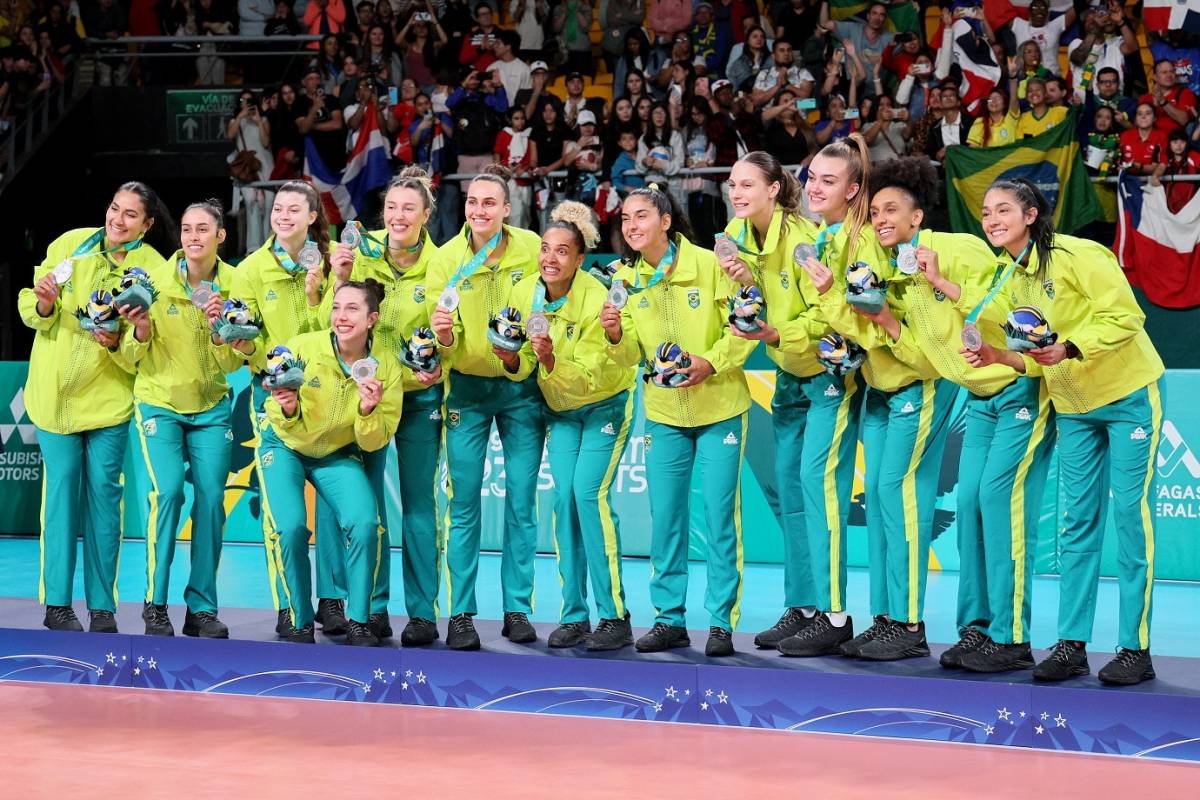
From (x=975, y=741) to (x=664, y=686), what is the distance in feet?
4.07

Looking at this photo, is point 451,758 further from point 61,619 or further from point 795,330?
point 61,619

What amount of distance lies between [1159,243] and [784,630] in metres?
7.15

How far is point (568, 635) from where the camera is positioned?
6516 mm

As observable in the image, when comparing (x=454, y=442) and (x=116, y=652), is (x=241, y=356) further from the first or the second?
(x=116, y=652)

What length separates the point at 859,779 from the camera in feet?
16.9

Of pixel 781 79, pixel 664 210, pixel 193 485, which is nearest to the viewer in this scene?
pixel 664 210

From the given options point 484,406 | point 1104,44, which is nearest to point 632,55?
point 1104,44

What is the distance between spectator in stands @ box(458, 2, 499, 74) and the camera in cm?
1503

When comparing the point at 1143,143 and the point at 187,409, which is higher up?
the point at 1143,143

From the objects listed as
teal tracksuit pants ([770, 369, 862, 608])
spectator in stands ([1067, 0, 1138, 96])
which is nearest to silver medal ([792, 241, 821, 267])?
teal tracksuit pants ([770, 369, 862, 608])

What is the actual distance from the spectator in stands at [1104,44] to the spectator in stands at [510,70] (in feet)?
16.6

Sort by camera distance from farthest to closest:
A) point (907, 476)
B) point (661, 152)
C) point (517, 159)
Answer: point (517, 159)
point (661, 152)
point (907, 476)

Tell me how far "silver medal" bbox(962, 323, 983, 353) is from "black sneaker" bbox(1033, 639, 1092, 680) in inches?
48.1

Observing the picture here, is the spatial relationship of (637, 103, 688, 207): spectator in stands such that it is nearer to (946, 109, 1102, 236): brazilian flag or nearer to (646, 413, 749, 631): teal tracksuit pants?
(946, 109, 1102, 236): brazilian flag
